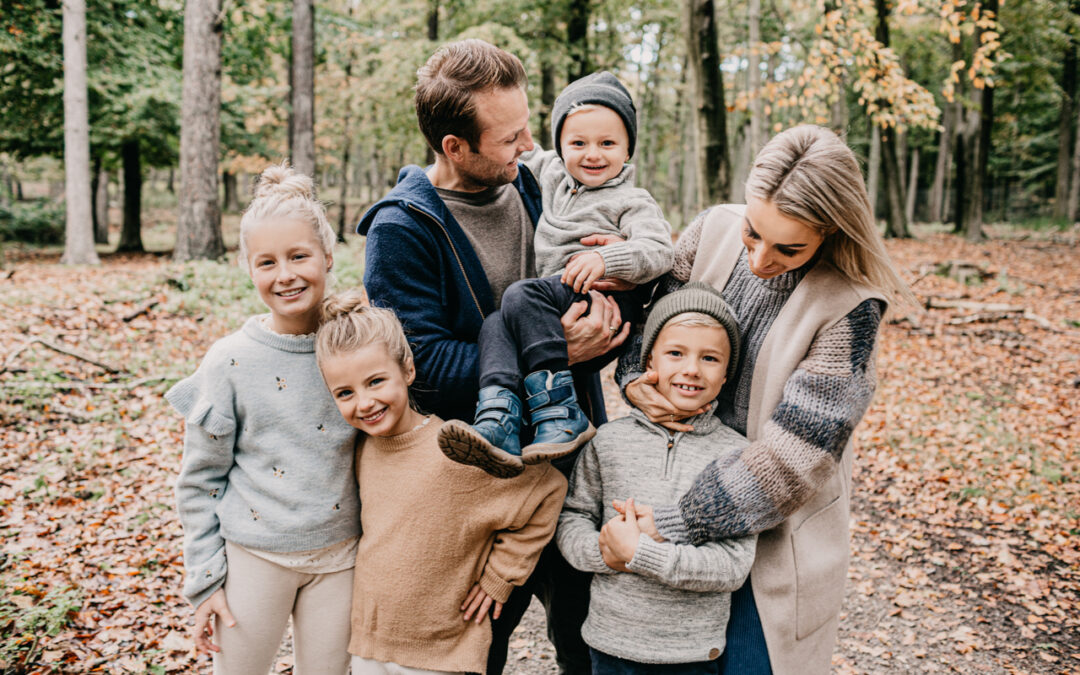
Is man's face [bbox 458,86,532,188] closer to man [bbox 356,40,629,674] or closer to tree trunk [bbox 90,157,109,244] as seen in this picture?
man [bbox 356,40,629,674]

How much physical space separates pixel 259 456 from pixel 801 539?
1.71 metres

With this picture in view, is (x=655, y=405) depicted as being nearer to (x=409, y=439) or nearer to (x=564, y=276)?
(x=564, y=276)

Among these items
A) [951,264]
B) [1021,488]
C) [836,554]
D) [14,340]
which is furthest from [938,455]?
[14,340]

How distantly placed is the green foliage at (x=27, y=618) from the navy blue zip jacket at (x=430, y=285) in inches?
108

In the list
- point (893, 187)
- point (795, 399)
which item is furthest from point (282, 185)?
point (893, 187)

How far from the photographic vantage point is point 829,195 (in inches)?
69.7

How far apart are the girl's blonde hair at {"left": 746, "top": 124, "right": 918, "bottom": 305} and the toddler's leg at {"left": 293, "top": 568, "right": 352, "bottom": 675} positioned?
180 centimetres

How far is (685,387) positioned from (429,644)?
1130mm

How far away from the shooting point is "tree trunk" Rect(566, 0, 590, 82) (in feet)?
47.3

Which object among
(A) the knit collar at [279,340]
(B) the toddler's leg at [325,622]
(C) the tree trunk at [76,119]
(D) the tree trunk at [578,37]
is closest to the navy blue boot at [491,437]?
(A) the knit collar at [279,340]

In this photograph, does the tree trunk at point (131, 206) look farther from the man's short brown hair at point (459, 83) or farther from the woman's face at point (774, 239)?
the woman's face at point (774, 239)

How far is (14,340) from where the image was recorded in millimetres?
6871

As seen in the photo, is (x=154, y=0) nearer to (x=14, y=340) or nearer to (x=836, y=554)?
(x=14, y=340)

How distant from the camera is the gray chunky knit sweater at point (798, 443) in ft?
5.82
